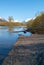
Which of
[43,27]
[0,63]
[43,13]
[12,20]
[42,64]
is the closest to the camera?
[42,64]

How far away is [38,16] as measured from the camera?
61.3 m

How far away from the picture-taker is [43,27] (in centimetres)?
5434

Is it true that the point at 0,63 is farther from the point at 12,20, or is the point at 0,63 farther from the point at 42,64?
the point at 12,20

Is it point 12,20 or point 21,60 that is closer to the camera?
point 21,60

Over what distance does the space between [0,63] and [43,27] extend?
1697 inches

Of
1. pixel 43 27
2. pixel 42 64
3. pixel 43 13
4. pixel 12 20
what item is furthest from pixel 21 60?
pixel 12 20

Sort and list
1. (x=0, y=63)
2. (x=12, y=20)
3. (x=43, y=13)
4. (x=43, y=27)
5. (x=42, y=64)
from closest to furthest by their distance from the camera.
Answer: (x=42, y=64) < (x=0, y=63) < (x=43, y=27) < (x=43, y=13) < (x=12, y=20)

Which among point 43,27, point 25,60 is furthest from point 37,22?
point 25,60

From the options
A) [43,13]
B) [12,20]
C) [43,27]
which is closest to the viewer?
[43,27]

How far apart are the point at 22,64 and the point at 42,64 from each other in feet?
4.20

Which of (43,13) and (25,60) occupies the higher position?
(43,13)

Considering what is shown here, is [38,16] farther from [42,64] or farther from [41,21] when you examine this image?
[42,64]

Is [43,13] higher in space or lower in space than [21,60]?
higher

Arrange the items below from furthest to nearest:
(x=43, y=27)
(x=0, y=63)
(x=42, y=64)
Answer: (x=43, y=27) → (x=0, y=63) → (x=42, y=64)
